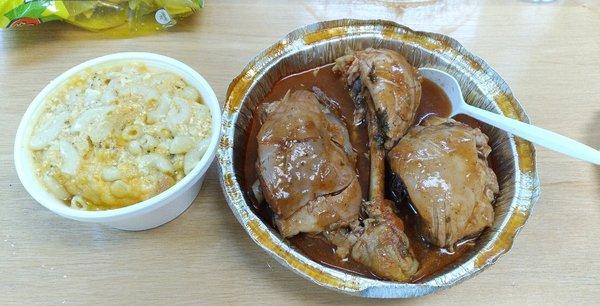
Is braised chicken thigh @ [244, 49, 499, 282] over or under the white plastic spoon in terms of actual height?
under

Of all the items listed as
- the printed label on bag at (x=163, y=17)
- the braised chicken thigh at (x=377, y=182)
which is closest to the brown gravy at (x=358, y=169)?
the braised chicken thigh at (x=377, y=182)

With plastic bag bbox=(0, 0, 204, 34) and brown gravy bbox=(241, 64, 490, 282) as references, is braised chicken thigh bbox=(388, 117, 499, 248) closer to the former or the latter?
brown gravy bbox=(241, 64, 490, 282)

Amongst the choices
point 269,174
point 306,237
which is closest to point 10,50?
point 269,174

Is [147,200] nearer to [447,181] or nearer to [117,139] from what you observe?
[117,139]

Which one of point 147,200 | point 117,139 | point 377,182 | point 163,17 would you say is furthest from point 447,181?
point 163,17

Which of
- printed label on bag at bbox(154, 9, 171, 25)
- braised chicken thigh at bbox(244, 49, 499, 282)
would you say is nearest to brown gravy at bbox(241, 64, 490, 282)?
braised chicken thigh at bbox(244, 49, 499, 282)

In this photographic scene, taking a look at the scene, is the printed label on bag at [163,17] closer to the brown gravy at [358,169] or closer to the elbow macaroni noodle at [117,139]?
the elbow macaroni noodle at [117,139]
